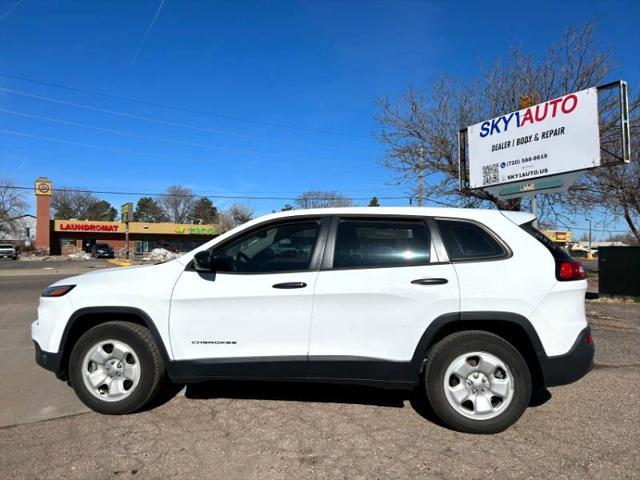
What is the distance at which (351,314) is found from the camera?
3676mm

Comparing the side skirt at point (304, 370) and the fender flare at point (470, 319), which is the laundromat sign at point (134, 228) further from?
the fender flare at point (470, 319)

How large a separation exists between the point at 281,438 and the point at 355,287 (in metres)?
1.29

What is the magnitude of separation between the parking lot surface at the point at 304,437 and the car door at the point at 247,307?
63cm

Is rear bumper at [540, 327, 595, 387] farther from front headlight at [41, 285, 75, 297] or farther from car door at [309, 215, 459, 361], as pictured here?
front headlight at [41, 285, 75, 297]

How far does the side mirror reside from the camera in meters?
3.77

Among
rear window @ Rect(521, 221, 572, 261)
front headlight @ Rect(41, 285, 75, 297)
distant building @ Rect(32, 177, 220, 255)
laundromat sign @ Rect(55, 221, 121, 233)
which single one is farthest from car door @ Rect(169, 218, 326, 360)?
laundromat sign @ Rect(55, 221, 121, 233)

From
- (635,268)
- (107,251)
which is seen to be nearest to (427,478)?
(635,268)

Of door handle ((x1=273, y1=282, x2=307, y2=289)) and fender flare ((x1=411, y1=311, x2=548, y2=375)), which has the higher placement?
door handle ((x1=273, y1=282, x2=307, y2=289))

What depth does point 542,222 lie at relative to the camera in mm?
18250

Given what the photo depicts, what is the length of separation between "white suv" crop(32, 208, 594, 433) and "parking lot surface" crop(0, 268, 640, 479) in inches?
12.2

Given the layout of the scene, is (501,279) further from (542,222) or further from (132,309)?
(542,222)

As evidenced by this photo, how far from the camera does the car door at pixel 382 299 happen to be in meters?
3.62

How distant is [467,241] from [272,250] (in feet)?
5.35

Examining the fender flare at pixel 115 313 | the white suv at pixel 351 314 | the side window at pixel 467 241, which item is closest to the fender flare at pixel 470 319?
the white suv at pixel 351 314
